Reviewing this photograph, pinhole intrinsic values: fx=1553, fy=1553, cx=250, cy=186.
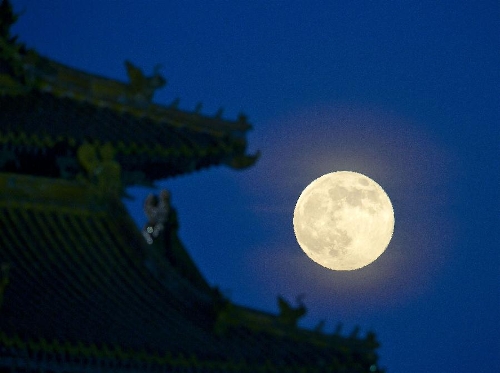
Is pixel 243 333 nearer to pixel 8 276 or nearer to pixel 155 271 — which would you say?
pixel 155 271

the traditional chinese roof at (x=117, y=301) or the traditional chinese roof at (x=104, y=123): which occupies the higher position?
the traditional chinese roof at (x=104, y=123)

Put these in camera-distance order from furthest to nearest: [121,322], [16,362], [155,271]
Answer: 1. [155,271]
2. [121,322]
3. [16,362]

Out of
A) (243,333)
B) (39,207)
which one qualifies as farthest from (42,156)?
(243,333)

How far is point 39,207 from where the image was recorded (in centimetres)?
1981

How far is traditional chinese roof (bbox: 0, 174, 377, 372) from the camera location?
1812 cm

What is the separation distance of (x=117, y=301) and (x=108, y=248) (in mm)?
937

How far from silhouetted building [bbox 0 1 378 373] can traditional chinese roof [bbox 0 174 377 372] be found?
19 millimetres

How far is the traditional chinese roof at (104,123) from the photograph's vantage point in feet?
67.6

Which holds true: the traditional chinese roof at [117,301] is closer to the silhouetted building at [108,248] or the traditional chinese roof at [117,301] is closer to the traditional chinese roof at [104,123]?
the silhouetted building at [108,248]

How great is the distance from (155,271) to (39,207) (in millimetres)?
1689

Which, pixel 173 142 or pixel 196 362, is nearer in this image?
pixel 196 362

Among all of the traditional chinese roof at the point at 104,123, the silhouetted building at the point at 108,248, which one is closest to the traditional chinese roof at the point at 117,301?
the silhouetted building at the point at 108,248

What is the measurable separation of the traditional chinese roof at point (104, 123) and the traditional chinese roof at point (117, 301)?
0.93 meters

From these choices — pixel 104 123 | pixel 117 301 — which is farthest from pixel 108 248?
pixel 104 123
